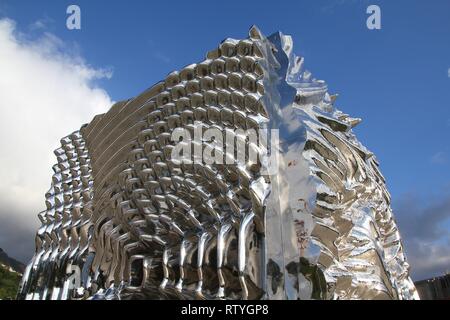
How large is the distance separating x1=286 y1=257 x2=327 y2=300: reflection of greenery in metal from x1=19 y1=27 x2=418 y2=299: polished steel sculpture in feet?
0.04

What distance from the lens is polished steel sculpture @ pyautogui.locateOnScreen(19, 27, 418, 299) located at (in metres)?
6.39

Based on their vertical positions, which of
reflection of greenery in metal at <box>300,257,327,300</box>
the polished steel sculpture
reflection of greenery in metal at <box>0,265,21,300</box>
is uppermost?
reflection of greenery in metal at <box>0,265,21,300</box>

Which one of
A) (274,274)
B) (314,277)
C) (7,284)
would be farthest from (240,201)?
(7,284)

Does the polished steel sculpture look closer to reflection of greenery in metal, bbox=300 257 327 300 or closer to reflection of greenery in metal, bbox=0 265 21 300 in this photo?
reflection of greenery in metal, bbox=300 257 327 300

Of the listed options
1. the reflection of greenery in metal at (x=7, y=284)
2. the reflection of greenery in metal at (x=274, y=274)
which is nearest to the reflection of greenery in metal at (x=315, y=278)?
the reflection of greenery in metal at (x=274, y=274)

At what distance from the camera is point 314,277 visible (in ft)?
19.3

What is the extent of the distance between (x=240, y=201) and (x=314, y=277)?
192 centimetres

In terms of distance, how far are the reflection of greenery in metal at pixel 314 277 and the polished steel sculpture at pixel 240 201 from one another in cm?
1

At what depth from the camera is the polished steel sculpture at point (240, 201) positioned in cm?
639

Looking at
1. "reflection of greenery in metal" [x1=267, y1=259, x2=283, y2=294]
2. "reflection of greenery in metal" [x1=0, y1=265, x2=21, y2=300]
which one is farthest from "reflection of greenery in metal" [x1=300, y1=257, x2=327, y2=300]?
"reflection of greenery in metal" [x1=0, y1=265, x2=21, y2=300]

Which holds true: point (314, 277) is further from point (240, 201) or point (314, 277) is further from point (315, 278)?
point (240, 201)

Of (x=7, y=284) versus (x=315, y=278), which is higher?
(x=7, y=284)

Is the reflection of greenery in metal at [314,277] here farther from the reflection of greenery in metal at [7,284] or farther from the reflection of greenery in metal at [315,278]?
the reflection of greenery in metal at [7,284]
